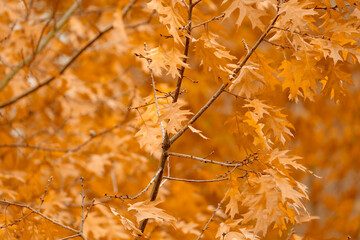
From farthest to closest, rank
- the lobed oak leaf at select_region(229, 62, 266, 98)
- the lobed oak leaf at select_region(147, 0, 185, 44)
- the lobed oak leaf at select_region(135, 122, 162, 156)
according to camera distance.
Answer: the lobed oak leaf at select_region(135, 122, 162, 156)
the lobed oak leaf at select_region(229, 62, 266, 98)
the lobed oak leaf at select_region(147, 0, 185, 44)

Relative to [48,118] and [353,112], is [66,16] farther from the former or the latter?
[353,112]

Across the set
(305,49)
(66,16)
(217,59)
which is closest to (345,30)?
(305,49)

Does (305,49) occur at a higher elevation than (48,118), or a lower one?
higher

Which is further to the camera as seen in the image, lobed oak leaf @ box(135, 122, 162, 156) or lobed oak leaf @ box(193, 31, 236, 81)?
lobed oak leaf @ box(135, 122, 162, 156)

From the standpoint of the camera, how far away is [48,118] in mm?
4953

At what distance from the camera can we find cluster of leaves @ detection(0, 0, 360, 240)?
168 centimetres

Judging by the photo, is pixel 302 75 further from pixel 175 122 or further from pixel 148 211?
pixel 148 211

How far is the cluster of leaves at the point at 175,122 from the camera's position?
1685mm

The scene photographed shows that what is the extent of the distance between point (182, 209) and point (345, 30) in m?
2.96

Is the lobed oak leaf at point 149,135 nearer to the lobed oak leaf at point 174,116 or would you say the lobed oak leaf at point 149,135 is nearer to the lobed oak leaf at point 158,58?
the lobed oak leaf at point 174,116

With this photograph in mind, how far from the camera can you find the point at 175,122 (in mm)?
1707

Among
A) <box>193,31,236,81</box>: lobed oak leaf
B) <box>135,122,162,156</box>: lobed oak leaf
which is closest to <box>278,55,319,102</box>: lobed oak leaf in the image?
<box>193,31,236,81</box>: lobed oak leaf

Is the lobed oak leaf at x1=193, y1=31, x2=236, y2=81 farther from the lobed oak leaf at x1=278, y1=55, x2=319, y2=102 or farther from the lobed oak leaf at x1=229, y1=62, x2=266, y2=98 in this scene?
the lobed oak leaf at x1=278, y1=55, x2=319, y2=102

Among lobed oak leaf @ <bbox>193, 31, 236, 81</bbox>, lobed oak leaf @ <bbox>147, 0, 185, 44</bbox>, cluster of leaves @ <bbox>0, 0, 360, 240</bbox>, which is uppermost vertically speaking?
lobed oak leaf @ <bbox>147, 0, 185, 44</bbox>
